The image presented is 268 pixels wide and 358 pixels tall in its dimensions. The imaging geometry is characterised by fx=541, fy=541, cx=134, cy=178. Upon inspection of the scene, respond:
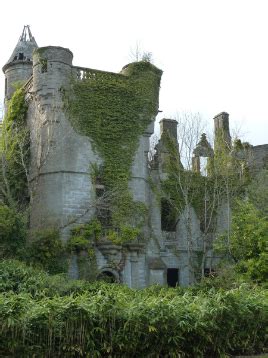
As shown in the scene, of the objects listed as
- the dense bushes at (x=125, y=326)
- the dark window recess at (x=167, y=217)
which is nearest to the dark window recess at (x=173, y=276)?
the dark window recess at (x=167, y=217)

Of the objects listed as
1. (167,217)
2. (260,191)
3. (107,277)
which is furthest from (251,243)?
(260,191)

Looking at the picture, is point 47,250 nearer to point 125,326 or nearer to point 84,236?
point 84,236

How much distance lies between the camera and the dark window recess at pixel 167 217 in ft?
99.1

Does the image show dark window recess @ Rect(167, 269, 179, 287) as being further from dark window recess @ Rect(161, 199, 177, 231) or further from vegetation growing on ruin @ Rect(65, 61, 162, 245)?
vegetation growing on ruin @ Rect(65, 61, 162, 245)

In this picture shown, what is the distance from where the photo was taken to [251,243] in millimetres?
21312

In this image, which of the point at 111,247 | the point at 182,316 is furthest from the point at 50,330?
the point at 111,247

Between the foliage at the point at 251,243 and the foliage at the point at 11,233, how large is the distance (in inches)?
351

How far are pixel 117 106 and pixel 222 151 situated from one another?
7.43 m

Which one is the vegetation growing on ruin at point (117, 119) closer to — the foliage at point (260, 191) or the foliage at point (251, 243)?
the foliage at point (251, 243)

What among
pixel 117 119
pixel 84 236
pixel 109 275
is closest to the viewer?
pixel 84 236

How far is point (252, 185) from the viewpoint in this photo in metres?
32.8

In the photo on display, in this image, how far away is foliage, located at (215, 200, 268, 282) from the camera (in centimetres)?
2030

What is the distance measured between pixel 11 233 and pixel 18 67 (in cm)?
1532

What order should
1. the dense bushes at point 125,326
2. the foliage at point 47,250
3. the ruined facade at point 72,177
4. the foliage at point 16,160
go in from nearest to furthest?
1. the dense bushes at point 125,326
2. the foliage at point 47,250
3. the ruined facade at point 72,177
4. the foliage at point 16,160
